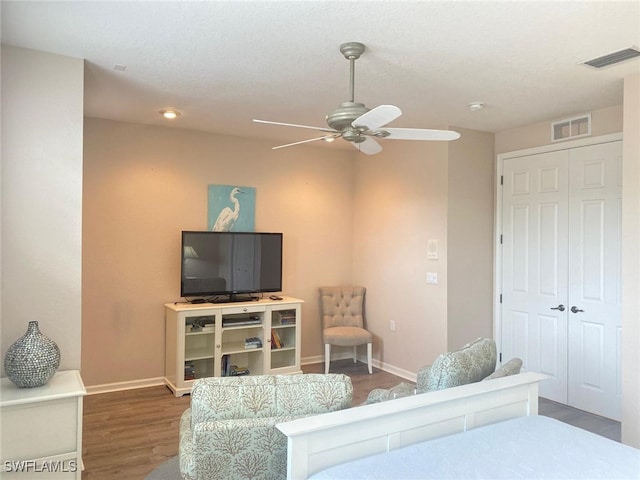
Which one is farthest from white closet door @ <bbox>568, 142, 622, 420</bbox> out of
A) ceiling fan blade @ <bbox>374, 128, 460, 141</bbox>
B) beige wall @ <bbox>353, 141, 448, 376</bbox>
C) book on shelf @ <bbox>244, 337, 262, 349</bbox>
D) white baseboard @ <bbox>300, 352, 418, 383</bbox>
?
book on shelf @ <bbox>244, 337, 262, 349</bbox>

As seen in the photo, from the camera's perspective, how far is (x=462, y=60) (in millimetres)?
3006

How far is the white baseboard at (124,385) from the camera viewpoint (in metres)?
4.59

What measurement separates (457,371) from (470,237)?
265 cm

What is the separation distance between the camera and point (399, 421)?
214cm

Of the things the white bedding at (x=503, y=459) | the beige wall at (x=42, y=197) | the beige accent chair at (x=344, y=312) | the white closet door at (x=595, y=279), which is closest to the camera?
the white bedding at (x=503, y=459)

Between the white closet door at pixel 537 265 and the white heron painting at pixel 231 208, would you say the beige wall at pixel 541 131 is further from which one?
the white heron painting at pixel 231 208

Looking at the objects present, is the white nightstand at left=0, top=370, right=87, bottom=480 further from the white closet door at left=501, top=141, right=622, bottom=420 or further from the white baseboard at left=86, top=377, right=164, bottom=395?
the white closet door at left=501, top=141, right=622, bottom=420

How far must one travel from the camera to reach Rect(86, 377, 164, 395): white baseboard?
15.0ft

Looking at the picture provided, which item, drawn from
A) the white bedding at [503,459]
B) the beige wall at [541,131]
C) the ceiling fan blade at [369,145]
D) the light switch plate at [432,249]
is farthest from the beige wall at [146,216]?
the white bedding at [503,459]

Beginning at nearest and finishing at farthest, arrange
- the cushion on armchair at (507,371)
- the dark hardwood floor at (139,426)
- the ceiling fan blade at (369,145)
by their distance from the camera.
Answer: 1. the cushion on armchair at (507,371)
2. the ceiling fan blade at (369,145)
3. the dark hardwood floor at (139,426)

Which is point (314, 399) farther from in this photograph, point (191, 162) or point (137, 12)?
point (191, 162)

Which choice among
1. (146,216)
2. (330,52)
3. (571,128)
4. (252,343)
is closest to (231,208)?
(146,216)

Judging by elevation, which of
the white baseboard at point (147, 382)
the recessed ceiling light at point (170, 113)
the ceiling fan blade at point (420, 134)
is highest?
the recessed ceiling light at point (170, 113)

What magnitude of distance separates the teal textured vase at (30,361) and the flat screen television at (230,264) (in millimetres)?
2119
